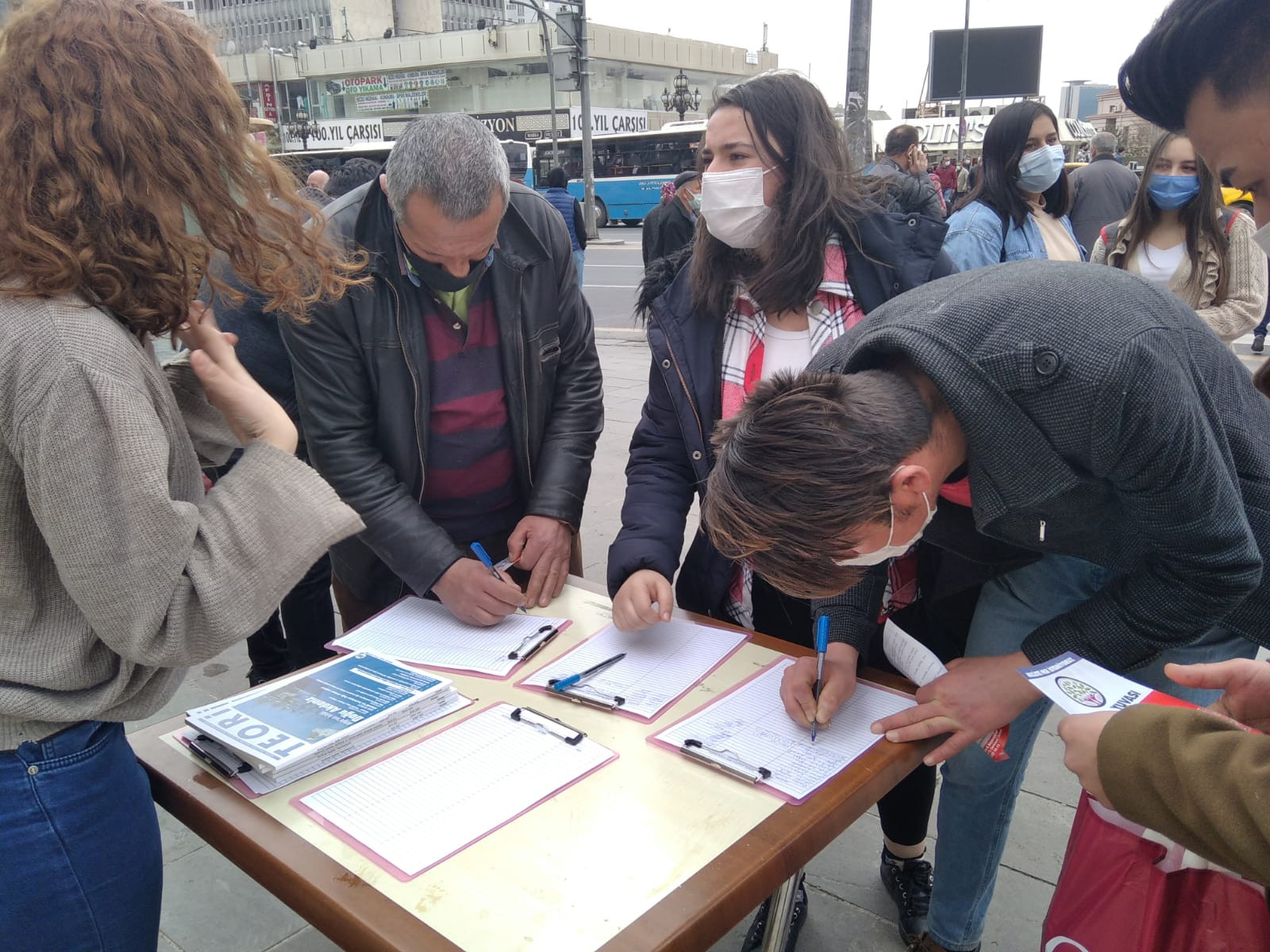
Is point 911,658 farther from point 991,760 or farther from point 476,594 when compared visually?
point 476,594

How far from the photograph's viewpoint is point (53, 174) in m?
0.93

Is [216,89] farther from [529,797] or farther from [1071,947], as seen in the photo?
[1071,947]

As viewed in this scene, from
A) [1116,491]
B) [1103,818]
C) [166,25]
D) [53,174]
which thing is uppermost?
[166,25]

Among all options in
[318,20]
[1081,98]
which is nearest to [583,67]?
[318,20]

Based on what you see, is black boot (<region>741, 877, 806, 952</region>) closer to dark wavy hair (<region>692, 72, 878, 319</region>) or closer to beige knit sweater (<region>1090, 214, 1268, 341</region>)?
dark wavy hair (<region>692, 72, 878, 319</region>)

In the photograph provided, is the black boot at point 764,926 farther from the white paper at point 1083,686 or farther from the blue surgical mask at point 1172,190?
the blue surgical mask at point 1172,190

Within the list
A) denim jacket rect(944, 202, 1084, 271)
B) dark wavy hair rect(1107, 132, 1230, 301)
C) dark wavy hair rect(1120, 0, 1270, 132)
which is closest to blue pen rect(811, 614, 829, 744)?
dark wavy hair rect(1120, 0, 1270, 132)

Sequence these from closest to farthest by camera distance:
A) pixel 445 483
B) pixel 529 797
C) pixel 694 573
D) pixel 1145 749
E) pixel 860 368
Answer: pixel 1145 749 → pixel 529 797 → pixel 860 368 → pixel 694 573 → pixel 445 483

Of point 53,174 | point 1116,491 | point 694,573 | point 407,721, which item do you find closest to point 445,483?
point 694,573

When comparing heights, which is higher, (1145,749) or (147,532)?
(147,532)

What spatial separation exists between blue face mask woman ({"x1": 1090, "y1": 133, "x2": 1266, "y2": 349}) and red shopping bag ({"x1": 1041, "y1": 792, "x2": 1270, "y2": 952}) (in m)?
2.61

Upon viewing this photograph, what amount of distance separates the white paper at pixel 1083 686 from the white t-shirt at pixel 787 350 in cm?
78

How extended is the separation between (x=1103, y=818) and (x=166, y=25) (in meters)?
1.52

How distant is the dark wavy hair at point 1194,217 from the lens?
10.7 ft
